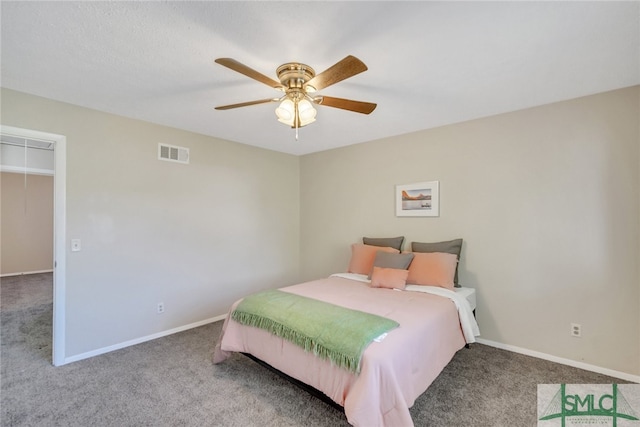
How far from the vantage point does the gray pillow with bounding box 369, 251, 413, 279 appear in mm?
A: 3105

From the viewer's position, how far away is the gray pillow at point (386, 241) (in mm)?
3600

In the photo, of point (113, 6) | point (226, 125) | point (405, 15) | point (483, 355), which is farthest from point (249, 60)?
point (483, 355)

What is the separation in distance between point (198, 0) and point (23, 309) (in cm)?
516

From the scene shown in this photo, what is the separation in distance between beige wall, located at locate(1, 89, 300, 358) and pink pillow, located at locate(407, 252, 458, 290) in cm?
231

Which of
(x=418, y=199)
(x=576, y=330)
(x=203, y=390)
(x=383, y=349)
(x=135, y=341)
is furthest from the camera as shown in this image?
(x=418, y=199)

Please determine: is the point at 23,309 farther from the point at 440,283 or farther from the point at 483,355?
the point at 483,355

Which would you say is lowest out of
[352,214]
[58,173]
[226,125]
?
[352,214]

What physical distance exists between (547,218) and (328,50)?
8.42 ft

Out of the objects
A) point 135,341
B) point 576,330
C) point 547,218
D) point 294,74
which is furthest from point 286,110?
point 576,330

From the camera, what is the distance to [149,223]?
3227 millimetres

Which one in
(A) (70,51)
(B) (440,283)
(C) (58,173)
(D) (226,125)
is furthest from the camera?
(D) (226,125)

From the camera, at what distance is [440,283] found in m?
2.88

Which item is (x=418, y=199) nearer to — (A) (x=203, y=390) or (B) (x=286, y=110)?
(B) (x=286, y=110)

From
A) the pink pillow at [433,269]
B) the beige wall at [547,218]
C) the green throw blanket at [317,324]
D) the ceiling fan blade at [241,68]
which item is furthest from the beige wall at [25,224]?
the pink pillow at [433,269]
